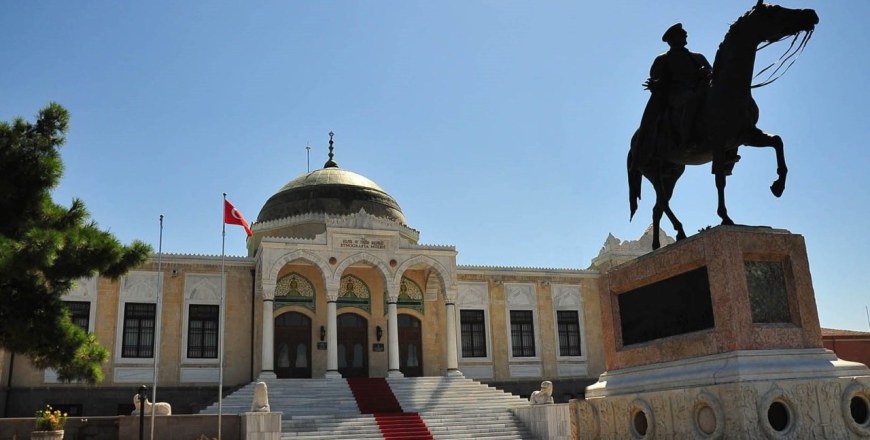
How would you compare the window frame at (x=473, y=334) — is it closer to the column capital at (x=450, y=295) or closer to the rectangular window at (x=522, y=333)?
the rectangular window at (x=522, y=333)

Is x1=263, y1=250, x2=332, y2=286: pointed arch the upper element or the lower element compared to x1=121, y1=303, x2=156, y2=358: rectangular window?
upper

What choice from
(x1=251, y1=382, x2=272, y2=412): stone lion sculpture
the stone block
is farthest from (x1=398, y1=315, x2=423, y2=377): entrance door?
the stone block

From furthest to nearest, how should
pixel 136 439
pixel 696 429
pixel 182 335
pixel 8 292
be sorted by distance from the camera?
1. pixel 182 335
2. pixel 136 439
3. pixel 8 292
4. pixel 696 429

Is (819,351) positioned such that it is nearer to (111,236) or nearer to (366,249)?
(111,236)

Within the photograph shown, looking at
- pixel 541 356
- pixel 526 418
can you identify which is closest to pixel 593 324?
pixel 541 356

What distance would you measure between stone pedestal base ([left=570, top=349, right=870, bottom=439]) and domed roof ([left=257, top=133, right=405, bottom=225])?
24577mm

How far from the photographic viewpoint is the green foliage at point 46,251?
11.0m

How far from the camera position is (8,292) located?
435 inches

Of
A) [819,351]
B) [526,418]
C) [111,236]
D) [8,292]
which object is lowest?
[526,418]

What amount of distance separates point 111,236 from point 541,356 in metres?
21.3

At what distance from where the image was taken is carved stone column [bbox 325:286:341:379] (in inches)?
1009

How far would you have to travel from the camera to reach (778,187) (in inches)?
322

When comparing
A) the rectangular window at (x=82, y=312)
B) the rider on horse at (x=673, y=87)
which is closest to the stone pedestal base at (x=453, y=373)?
the rectangular window at (x=82, y=312)

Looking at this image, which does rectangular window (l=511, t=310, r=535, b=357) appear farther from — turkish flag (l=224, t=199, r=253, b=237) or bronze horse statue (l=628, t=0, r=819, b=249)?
bronze horse statue (l=628, t=0, r=819, b=249)
